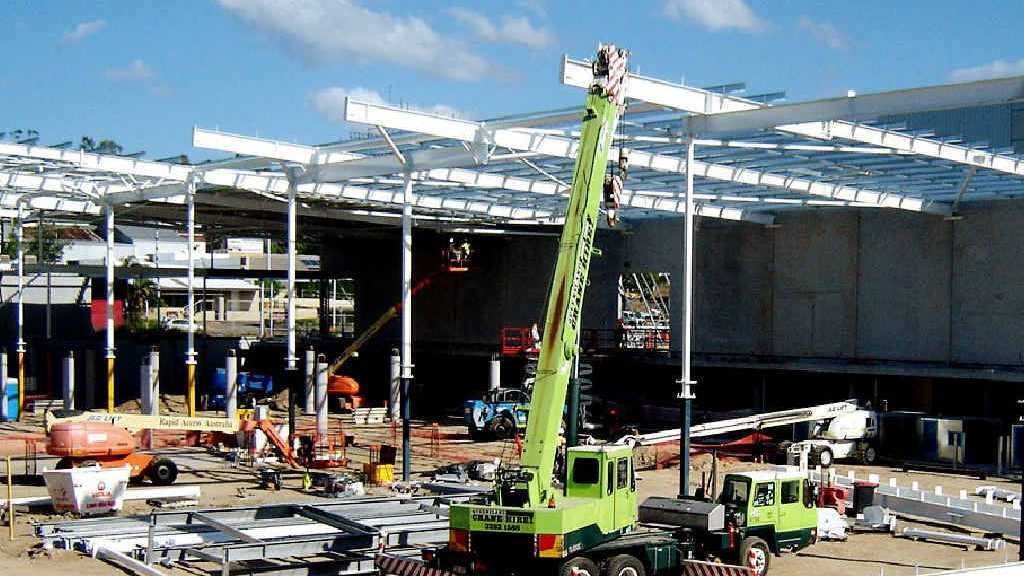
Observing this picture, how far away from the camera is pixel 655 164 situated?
1304 inches

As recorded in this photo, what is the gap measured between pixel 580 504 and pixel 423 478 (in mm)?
14961

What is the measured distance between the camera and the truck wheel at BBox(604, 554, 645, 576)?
1709cm

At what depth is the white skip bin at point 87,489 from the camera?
24.5 metres

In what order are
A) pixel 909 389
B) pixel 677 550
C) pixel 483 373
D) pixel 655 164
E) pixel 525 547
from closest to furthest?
pixel 525 547 → pixel 677 550 → pixel 655 164 → pixel 909 389 → pixel 483 373

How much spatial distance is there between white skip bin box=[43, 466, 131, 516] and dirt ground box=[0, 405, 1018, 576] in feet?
1.37

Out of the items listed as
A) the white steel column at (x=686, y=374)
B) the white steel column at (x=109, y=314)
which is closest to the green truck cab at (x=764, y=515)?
the white steel column at (x=686, y=374)

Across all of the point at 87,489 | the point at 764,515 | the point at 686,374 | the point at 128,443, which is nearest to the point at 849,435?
the point at 686,374

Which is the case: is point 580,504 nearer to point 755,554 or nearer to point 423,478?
point 755,554

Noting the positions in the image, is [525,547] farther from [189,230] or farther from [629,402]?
[629,402]

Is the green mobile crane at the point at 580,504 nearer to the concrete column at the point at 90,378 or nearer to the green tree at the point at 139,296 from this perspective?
the concrete column at the point at 90,378

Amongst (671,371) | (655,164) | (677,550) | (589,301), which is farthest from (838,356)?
(677,550)

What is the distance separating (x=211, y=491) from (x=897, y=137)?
55.7 ft

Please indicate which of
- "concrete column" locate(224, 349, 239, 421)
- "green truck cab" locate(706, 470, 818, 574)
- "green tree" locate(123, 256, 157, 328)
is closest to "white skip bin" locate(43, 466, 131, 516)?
"green truck cab" locate(706, 470, 818, 574)

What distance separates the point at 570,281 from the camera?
1720 cm
